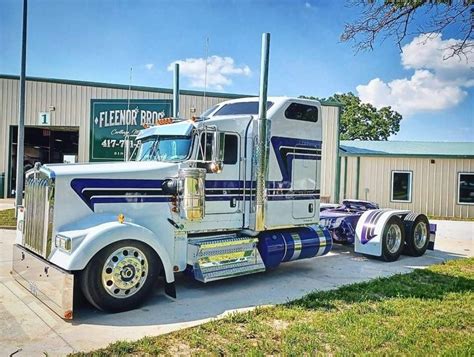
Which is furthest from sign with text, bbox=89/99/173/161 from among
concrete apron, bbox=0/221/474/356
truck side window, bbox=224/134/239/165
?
truck side window, bbox=224/134/239/165

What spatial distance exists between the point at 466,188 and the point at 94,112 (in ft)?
57.4

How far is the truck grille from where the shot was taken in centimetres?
560

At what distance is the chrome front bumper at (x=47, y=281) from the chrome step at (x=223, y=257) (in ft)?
6.42

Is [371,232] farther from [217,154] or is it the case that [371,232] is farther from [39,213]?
[39,213]

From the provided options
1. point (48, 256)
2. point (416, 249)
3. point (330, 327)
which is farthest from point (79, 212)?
point (416, 249)

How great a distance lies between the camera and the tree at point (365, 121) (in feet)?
179

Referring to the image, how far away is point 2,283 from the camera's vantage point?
A: 661 centimetres

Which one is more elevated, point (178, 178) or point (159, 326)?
point (178, 178)

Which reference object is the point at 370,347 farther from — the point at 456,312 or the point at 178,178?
the point at 178,178

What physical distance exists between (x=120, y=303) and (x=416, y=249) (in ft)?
24.1

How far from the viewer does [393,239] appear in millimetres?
9852

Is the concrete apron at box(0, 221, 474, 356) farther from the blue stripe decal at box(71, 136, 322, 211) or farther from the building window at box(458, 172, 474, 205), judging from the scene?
the building window at box(458, 172, 474, 205)

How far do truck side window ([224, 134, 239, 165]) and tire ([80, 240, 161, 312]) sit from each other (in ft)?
6.70

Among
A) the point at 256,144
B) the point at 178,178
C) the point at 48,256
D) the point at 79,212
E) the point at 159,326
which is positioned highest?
the point at 256,144
